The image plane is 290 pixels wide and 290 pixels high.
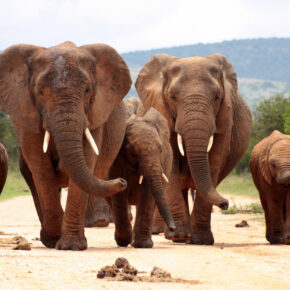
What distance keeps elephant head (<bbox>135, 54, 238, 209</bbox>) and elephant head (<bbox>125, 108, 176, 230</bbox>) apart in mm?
579

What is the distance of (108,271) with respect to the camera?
245 inches

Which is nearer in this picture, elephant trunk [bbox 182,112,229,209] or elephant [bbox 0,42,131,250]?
elephant [bbox 0,42,131,250]

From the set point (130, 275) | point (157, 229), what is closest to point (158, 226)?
point (157, 229)

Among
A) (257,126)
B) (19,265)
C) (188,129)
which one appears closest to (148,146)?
(188,129)

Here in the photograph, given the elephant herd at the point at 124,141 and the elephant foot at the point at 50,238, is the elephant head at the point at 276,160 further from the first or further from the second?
the elephant foot at the point at 50,238

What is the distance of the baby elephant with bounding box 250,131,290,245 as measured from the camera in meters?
11.6

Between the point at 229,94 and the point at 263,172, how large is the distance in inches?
50.6

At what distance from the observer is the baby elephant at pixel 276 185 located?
11.6 metres

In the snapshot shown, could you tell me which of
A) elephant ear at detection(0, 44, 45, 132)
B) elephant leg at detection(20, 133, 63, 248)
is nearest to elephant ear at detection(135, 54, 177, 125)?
elephant leg at detection(20, 133, 63, 248)

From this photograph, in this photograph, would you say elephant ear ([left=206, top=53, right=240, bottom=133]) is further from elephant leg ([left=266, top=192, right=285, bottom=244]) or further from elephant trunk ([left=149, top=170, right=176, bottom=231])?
elephant trunk ([left=149, top=170, right=176, bottom=231])

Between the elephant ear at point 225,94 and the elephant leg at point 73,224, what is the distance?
308cm

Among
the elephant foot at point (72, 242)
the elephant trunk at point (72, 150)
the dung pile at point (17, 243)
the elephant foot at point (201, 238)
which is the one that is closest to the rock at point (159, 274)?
the elephant trunk at point (72, 150)

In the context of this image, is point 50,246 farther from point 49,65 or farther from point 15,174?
point 15,174

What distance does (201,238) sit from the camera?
11.1m
